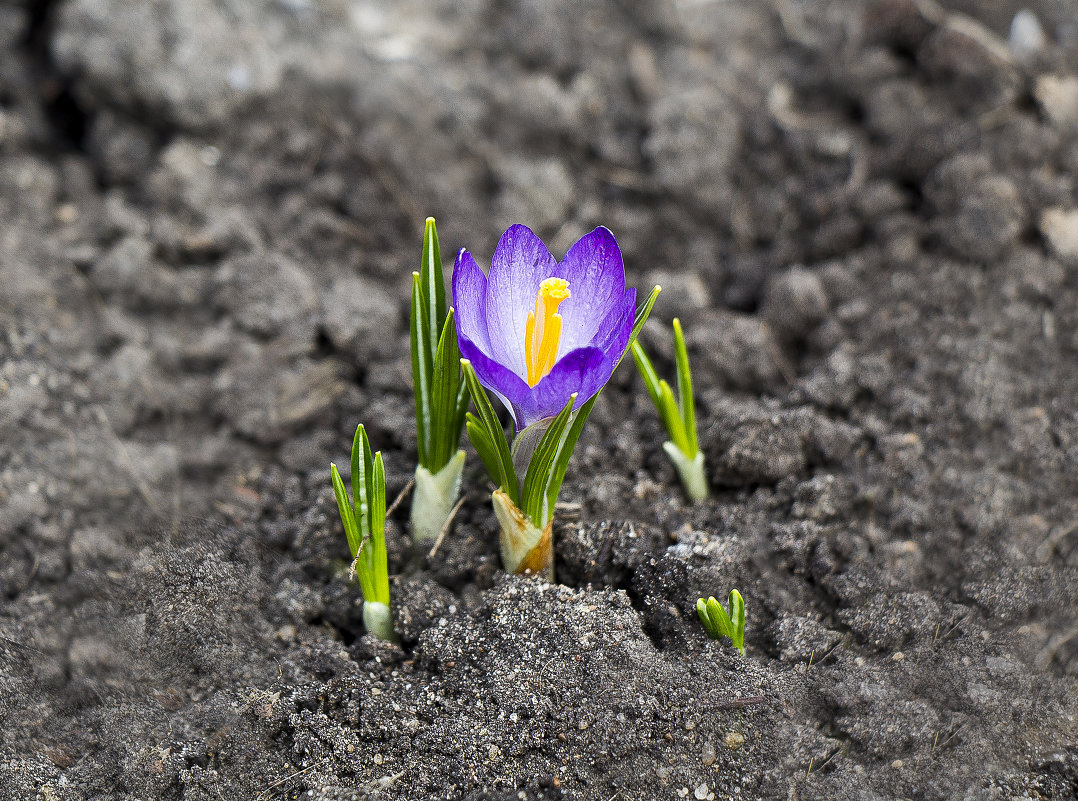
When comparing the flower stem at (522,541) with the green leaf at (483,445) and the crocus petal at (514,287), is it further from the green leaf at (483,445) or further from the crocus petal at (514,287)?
the crocus petal at (514,287)

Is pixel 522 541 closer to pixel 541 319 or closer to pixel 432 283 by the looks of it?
pixel 541 319

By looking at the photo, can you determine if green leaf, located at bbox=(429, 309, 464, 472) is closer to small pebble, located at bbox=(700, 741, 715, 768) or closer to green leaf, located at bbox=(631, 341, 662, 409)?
green leaf, located at bbox=(631, 341, 662, 409)

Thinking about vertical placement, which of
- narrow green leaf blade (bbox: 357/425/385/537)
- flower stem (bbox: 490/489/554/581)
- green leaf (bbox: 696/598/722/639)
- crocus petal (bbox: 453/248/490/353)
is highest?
crocus petal (bbox: 453/248/490/353)

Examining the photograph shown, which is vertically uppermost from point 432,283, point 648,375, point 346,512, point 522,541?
point 432,283

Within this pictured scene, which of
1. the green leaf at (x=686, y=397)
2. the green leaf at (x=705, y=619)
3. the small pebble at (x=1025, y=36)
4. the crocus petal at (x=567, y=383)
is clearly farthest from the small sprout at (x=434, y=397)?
the small pebble at (x=1025, y=36)

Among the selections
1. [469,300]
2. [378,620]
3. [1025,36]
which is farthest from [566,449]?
[1025,36]

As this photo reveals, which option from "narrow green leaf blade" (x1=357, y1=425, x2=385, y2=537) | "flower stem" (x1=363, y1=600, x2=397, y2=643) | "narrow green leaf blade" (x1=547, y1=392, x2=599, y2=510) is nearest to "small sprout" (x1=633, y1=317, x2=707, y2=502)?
"narrow green leaf blade" (x1=547, y1=392, x2=599, y2=510)

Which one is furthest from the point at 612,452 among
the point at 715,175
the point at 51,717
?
the point at 51,717
